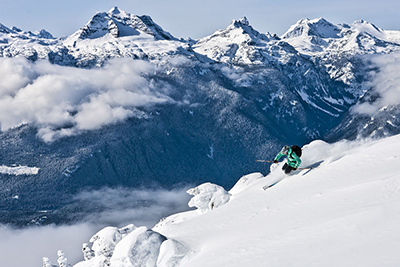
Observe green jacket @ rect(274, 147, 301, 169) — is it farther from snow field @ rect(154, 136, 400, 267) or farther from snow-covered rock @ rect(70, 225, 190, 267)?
snow-covered rock @ rect(70, 225, 190, 267)

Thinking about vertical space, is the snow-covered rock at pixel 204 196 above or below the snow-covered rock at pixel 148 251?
above

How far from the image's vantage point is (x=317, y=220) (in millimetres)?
19922

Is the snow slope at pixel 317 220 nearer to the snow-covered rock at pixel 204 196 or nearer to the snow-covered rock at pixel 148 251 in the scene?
the snow-covered rock at pixel 148 251

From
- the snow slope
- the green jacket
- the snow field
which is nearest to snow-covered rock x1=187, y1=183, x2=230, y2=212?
the snow slope

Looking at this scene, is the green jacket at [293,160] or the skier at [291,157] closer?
the skier at [291,157]

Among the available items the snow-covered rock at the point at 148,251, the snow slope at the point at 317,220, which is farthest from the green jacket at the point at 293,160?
the snow-covered rock at the point at 148,251

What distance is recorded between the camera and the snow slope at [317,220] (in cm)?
1529

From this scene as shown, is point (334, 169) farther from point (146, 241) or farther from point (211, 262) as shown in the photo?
point (146, 241)

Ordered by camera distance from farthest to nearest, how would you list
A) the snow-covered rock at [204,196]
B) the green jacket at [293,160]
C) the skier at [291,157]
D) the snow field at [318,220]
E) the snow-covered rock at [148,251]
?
1. the snow-covered rock at [204,196]
2. the green jacket at [293,160]
3. the skier at [291,157]
4. the snow-covered rock at [148,251]
5. the snow field at [318,220]

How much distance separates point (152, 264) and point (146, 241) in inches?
60.9

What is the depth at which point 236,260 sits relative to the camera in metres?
18.8

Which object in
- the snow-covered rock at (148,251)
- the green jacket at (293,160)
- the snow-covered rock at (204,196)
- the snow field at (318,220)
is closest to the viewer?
the snow field at (318,220)

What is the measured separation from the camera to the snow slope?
50.2 ft

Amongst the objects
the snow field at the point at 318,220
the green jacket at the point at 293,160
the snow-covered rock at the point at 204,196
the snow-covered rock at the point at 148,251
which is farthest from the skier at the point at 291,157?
the snow-covered rock at the point at 148,251
